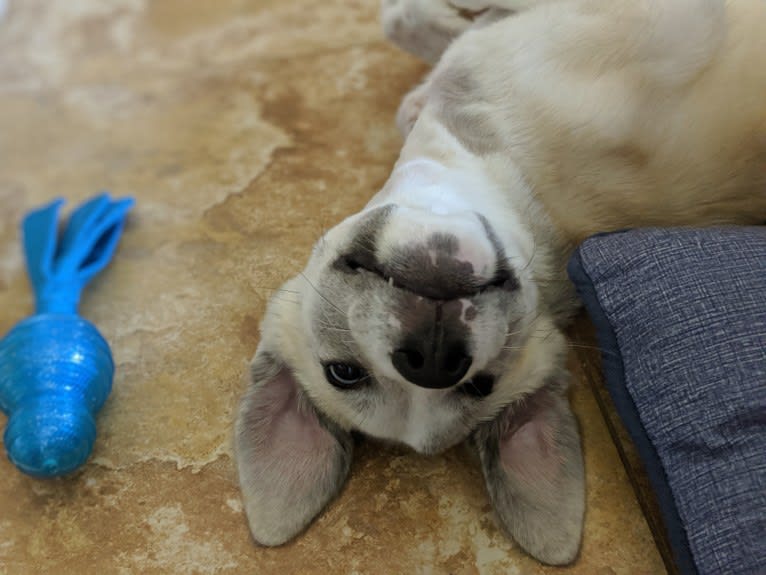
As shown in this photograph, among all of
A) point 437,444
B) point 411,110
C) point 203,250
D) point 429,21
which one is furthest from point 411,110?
point 437,444

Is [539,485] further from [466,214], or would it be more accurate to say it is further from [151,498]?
[151,498]

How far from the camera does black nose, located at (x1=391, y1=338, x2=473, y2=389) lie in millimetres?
1525

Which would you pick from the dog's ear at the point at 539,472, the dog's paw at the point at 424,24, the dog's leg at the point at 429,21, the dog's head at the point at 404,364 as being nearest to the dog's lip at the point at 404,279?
the dog's head at the point at 404,364

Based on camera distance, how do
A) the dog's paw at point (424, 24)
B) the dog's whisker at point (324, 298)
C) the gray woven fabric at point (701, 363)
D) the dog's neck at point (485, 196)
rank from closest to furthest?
the gray woven fabric at point (701, 363) → the dog's whisker at point (324, 298) → the dog's neck at point (485, 196) → the dog's paw at point (424, 24)

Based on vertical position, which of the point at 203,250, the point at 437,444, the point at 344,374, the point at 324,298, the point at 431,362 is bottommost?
the point at 203,250

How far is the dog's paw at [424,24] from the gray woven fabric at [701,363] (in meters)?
1.04

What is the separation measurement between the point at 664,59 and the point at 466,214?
0.67 metres

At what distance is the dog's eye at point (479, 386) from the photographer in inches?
70.1

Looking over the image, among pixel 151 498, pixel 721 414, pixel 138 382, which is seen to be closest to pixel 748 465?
pixel 721 414

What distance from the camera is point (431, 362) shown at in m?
1.53

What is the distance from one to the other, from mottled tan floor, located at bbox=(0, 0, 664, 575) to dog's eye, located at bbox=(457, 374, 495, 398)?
0.27 m

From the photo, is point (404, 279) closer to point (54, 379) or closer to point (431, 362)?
point (431, 362)

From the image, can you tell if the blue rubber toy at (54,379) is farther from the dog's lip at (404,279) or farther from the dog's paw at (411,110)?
the dog's paw at (411,110)

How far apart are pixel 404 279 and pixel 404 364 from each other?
18 cm
